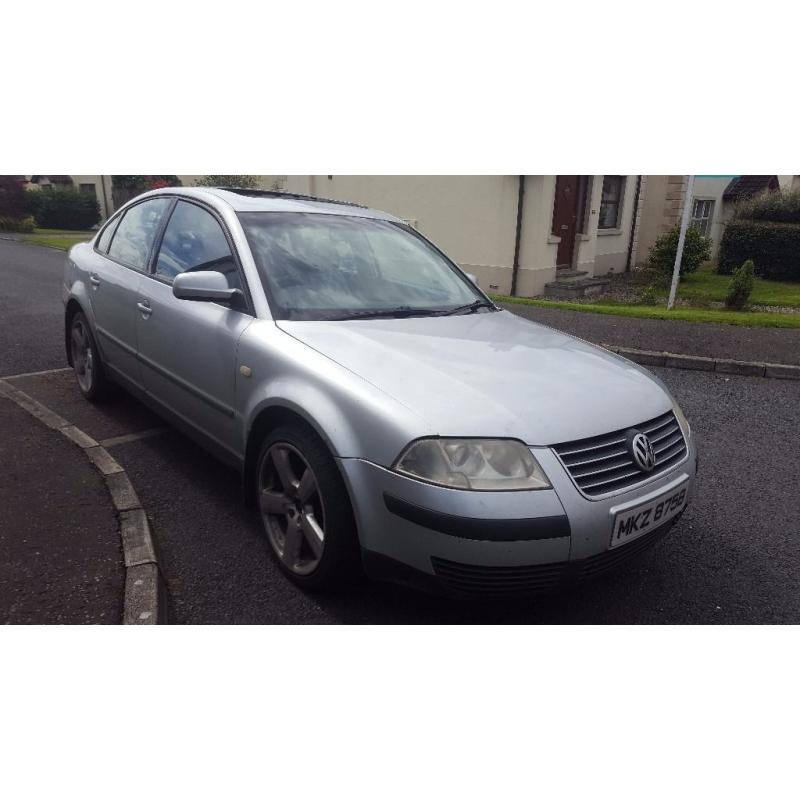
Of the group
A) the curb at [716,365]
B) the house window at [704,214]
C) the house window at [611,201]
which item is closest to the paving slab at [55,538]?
the curb at [716,365]

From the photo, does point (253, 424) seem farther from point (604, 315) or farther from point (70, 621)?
point (604, 315)

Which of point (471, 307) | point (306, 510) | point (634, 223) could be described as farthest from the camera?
point (634, 223)

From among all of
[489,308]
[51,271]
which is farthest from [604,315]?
[51,271]

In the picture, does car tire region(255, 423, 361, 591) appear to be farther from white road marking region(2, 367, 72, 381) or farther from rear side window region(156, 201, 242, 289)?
white road marking region(2, 367, 72, 381)

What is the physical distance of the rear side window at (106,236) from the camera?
4938 millimetres

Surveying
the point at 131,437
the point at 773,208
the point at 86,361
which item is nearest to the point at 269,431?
the point at 131,437

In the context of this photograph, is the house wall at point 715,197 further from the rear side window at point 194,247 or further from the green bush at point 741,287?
the rear side window at point 194,247

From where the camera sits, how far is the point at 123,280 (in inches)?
171

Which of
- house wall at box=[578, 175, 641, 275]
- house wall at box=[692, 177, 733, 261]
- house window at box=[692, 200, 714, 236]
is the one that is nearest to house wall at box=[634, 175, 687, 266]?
house wall at box=[578, 175, 641, 275]

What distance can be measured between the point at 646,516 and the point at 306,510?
1368 millimetres

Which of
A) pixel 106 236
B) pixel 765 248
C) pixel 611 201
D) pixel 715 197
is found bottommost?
pixel 765 248

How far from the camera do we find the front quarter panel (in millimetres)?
2355

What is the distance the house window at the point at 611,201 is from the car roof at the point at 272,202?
43.5 feet

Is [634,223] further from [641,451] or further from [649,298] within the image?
[641,451]
